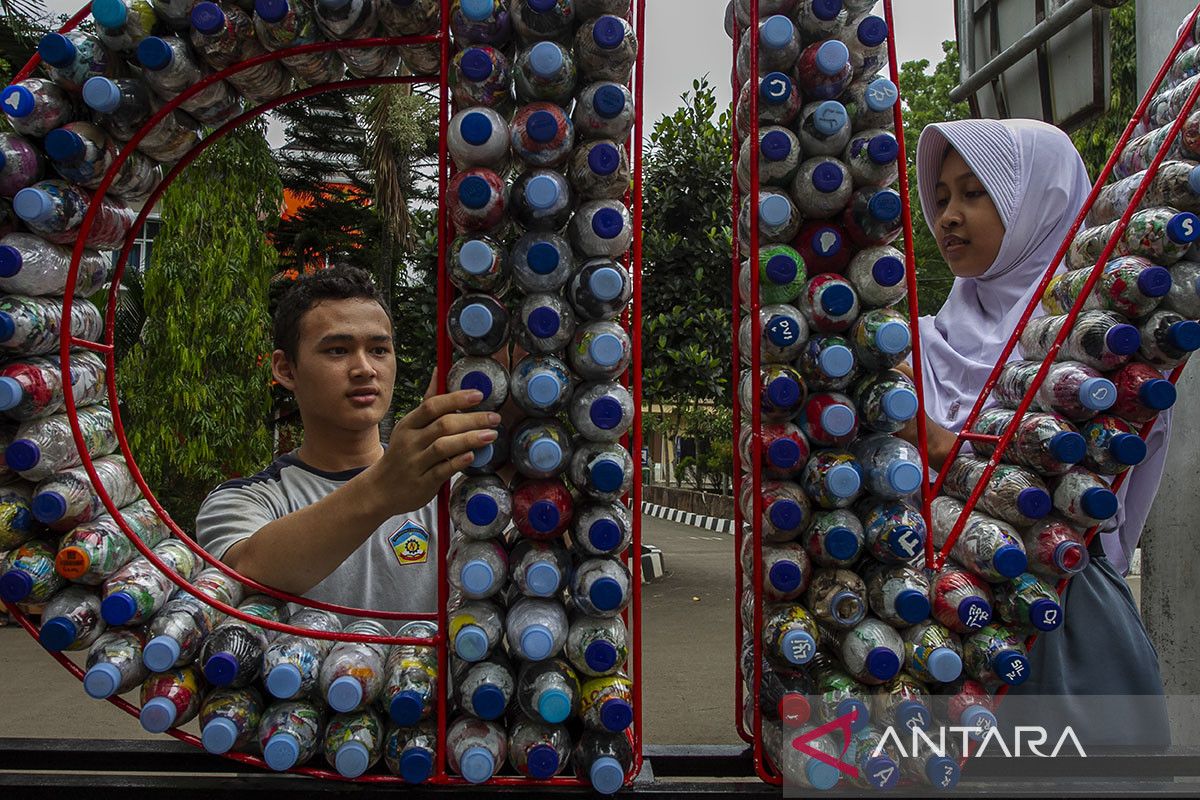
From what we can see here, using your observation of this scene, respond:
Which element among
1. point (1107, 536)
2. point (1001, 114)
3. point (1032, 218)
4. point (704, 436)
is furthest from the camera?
point (704, 436)

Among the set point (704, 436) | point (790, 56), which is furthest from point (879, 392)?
point (704, 436)

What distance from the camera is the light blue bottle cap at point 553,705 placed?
1.17 meters

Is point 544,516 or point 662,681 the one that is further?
point 662,681

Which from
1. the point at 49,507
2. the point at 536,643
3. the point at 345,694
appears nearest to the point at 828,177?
the point at 536,643

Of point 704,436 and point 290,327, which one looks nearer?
point 290,327

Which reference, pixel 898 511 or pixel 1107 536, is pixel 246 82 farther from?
pixel 1107 536

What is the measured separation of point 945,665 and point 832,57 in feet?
2.88

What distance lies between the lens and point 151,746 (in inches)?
54.8

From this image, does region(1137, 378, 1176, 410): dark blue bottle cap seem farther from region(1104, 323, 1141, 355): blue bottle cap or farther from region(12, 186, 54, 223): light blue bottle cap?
region(12, 186, 54, 223): light blue bottle cap

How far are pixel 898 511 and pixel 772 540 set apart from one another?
18 centimetres

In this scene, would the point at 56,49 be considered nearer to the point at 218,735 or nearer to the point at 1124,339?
the point at 218,735

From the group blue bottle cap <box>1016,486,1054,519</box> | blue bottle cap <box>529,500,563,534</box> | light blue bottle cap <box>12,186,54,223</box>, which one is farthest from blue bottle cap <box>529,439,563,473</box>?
light blue bottle cap <box>12,186,54,223</box>

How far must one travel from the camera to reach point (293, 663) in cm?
124

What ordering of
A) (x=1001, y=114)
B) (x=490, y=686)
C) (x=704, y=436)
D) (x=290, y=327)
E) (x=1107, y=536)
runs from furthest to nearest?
(x=704, y=436) < (x=1001, y=114) < (x=290, y=327) < (x=1107, y=536) < (x=490, y=686)
